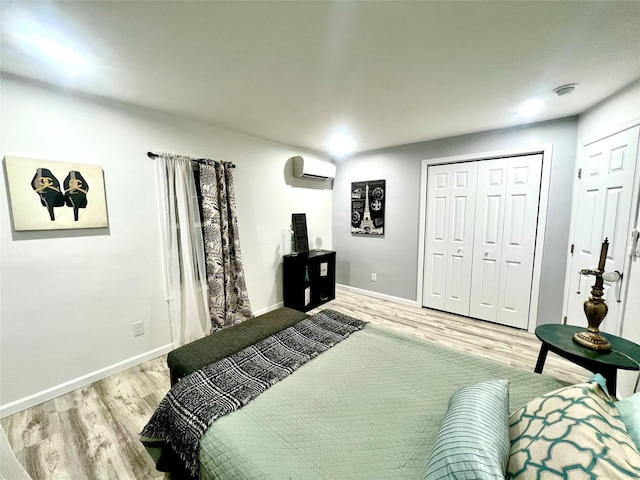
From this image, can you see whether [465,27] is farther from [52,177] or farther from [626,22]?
[52,177]

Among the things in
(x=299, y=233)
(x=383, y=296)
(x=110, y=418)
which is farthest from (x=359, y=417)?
(x=383, y=296)

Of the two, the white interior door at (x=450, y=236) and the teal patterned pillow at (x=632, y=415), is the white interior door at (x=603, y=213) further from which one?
the teal patterned pillow at (x=632, y=415)

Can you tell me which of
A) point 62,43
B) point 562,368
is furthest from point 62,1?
point 562,368

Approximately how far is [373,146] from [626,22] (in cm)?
260

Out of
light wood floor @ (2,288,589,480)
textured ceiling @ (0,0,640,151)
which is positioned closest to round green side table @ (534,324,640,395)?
light wood floor @ (2,288,589,480)

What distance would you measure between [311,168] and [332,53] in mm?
2196

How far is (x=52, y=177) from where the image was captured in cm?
188

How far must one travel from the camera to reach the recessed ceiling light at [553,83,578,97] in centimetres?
191

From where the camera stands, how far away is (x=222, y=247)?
9.36 feet

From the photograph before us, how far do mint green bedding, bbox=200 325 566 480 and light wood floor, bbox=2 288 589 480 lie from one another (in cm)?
83

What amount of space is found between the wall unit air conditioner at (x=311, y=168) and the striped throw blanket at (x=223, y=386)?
2443mm

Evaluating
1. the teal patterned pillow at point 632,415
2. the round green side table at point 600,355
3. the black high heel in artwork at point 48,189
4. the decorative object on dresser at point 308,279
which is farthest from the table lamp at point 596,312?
the black high heel in artwork at point 48,189

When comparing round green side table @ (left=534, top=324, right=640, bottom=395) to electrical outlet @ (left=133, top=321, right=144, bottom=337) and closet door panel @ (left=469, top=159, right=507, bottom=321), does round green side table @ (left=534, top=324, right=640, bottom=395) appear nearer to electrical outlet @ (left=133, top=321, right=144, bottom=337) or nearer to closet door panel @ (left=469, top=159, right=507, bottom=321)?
closet door panel @ (left=469, top=159, right=507, bottom=321)

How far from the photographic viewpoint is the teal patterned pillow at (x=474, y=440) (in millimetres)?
658
